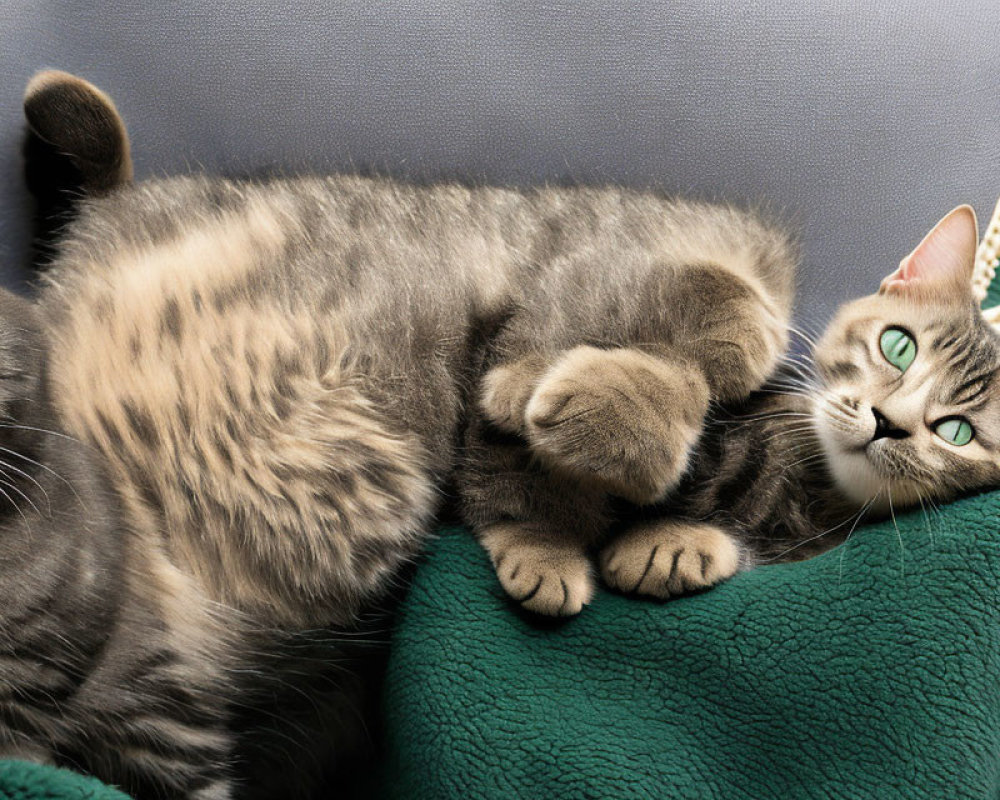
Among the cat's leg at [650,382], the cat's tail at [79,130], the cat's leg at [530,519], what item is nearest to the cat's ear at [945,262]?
the cat's leg at [650,382]

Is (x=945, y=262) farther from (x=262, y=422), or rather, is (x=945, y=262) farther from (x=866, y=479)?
(x=262, y=422)

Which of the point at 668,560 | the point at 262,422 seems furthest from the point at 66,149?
the point at 668,560

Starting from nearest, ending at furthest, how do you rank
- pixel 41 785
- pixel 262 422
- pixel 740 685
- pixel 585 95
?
1. pixel 41 785
2. pixel 740 685
3. pixel 262 422
4. pixel 585 95

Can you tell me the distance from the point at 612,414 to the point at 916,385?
33 cm

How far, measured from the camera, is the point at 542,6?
112 cm

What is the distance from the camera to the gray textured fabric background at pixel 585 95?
3.44 feet

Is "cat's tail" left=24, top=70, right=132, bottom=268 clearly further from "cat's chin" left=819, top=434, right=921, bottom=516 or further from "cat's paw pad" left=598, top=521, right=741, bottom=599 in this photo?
"cat's chin" left=819, top=434, right=921, bottom=516

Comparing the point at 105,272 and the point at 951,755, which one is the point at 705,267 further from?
the point at 105,272

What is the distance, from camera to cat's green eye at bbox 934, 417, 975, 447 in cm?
91

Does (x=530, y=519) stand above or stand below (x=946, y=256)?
below

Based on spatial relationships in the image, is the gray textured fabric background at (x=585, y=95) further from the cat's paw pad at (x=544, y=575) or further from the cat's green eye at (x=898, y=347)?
the cat's paw pad at (x=544, y=575)

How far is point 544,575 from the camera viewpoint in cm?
91

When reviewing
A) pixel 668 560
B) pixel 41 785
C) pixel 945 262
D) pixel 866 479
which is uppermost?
pixel 945 262

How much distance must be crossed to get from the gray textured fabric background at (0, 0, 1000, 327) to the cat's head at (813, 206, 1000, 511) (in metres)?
0.17
